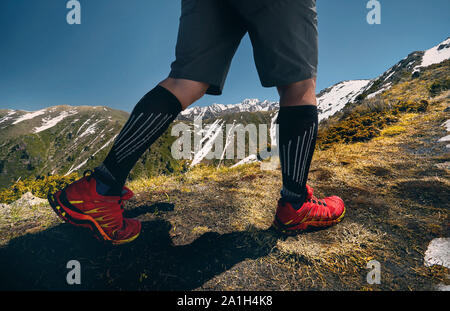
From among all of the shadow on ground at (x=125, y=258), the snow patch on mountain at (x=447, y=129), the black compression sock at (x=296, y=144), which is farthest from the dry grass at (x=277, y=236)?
the snow patch on mountain at (x=447, y=129)

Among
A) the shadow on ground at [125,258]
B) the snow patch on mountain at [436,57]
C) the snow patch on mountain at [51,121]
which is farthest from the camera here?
the snow patch on mountain at [51,121]

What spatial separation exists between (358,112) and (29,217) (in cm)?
985

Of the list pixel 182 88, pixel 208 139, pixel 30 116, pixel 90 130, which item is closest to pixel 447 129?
pixel 182 88

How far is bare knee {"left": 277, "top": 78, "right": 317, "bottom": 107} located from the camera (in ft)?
4.93

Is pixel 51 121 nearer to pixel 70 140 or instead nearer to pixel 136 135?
pixel 70 140

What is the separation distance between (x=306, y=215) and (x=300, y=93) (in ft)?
3.33

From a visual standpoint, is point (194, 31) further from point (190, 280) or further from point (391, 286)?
point (391, 286)

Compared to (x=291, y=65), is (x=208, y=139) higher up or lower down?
higher up

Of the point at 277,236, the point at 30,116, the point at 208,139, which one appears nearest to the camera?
the point at 277,236

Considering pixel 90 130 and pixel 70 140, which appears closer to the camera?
pixel 70 140

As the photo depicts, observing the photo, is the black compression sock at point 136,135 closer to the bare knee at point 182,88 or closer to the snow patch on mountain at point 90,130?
the bare knee at point 182,88

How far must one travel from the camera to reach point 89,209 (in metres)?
1.41

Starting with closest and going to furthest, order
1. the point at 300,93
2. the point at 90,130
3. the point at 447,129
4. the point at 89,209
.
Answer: the point at 89,209, the point at 300,93, the point at 447,129, the point at 90,130

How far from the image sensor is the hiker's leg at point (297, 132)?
1.53 metres
